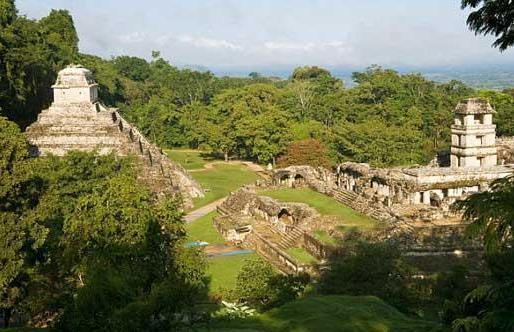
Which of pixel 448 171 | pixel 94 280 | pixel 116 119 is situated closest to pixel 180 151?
pixel 116 119

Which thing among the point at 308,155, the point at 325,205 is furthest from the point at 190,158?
the point at 325,205

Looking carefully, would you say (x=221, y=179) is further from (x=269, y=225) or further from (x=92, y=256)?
(x=92, y=256)

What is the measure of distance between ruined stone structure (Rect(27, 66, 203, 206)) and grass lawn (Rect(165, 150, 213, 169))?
55.4ft

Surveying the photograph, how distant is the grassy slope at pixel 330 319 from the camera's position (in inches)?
662

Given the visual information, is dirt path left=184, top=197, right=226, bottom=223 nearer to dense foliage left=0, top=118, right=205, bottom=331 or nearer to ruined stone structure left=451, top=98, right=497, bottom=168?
ruined stone structure left=451, top=98, right=497, bottom=168

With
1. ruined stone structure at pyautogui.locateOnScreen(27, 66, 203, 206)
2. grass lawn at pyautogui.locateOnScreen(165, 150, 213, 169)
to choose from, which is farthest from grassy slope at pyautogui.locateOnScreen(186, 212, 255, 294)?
grass lawn at pyautogui.locateOnScreen(165, 150, 213, 169)

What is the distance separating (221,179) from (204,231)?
17388 millimetres

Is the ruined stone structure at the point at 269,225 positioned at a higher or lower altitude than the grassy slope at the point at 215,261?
higher

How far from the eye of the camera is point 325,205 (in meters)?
38.0

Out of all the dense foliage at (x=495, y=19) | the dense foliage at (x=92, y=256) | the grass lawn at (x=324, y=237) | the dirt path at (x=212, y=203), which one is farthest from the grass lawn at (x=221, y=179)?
the dense foliage at (x=495, y=19)

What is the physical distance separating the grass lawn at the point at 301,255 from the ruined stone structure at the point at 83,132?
386 inches

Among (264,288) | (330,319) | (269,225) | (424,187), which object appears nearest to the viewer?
(330,319)

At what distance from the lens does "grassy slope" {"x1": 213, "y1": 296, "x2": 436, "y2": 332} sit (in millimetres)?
16812

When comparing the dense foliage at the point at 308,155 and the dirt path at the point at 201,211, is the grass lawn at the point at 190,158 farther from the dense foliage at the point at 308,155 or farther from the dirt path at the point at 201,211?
the dirt path at the point at 201,211
